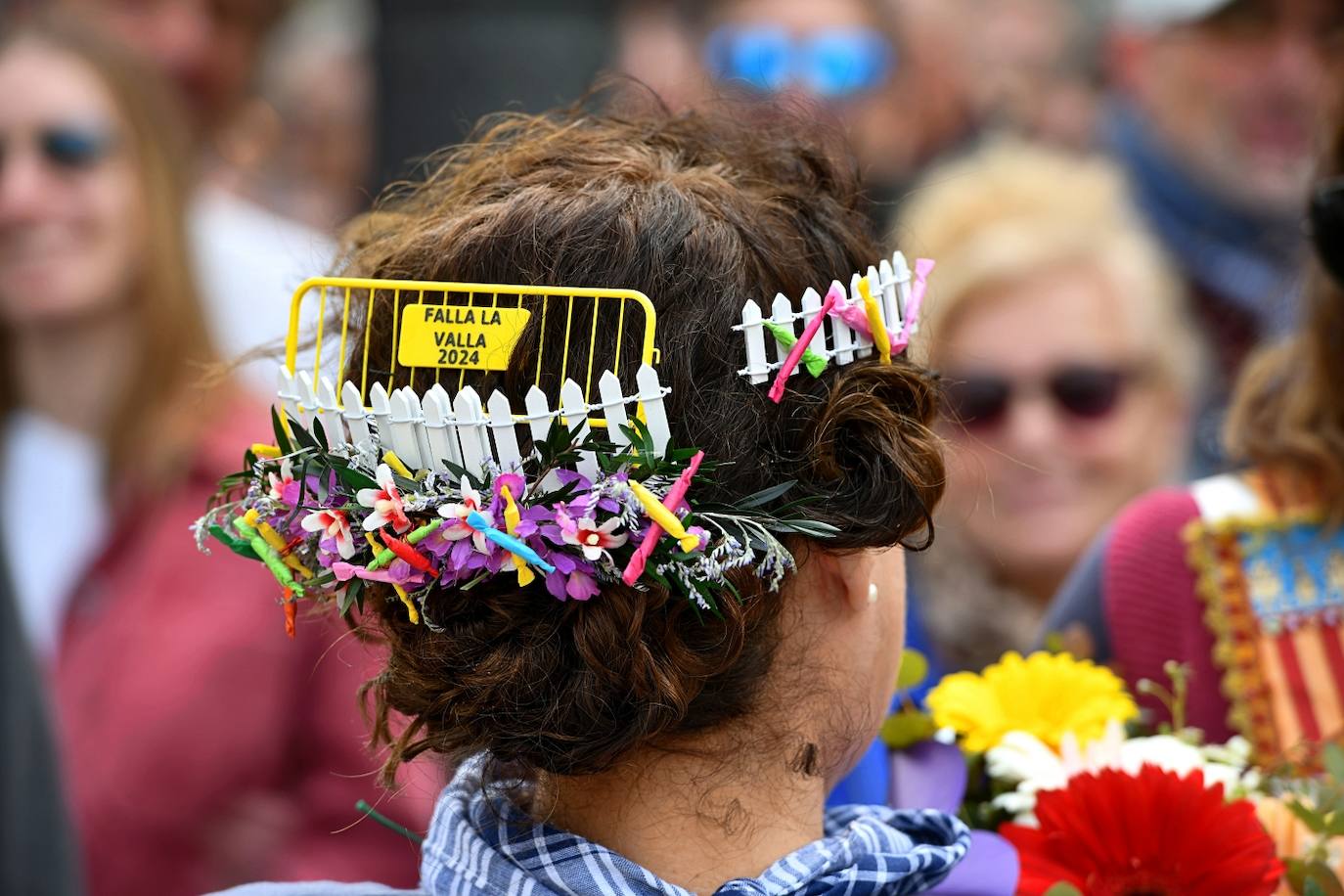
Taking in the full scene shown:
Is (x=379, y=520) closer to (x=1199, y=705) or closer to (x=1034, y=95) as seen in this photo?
(x=1199, y=705)

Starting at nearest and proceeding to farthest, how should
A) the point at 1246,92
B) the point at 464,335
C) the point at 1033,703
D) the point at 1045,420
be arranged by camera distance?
1. the point at 464,335
2. the point at 1033,703
3. the point at 1045,420
4. the point at 1246,92

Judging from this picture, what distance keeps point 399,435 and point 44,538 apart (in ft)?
8.56

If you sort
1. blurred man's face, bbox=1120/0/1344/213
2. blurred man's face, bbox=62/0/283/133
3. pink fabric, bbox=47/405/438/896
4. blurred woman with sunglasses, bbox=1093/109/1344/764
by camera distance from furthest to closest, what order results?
blurred man's face, bbox=62/0/283/133 → blurred man's face, bbox=1120/0/1344/213 → pink fabric, bbox=47/405/438/896 → blurred woman with sunglasses, bbox=1093/109/1344/764

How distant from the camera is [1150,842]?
6.04 ft

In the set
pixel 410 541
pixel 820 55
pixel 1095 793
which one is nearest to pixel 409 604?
pixel 410 541

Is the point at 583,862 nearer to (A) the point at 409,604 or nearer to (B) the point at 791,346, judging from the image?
(A) the point at 409,604

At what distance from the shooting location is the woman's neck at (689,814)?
164cm

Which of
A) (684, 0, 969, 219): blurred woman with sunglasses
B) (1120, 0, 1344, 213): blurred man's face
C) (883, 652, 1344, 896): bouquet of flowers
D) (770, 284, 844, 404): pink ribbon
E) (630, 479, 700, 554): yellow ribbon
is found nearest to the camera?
(630, 479, 700, 554): yellow ribbon

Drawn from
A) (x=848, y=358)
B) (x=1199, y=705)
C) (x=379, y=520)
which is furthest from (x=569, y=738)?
(x=1199, y=705)

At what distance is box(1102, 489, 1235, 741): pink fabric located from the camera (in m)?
2.54

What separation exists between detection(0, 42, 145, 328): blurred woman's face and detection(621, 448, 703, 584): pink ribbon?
2.89 m

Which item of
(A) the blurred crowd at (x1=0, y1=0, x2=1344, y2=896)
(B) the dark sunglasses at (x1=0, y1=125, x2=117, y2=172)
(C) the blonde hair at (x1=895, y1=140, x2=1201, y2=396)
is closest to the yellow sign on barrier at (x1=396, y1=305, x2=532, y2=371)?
(A) the blurred crowd at (x1=0, y1=0, x2=1344, y2=896)

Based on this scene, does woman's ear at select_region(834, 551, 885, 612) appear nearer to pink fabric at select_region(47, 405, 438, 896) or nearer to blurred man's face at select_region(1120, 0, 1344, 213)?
pink fabric at select_region(47, 405, 438, 896)

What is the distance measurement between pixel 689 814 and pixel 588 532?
1.07 feet
